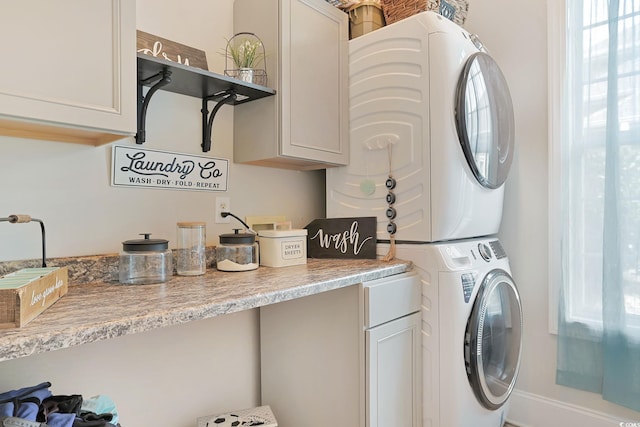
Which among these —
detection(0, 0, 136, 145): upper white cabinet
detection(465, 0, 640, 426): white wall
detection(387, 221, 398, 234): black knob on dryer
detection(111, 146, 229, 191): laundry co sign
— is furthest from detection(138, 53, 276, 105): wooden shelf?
detection(465, 0, 640, 426): white wall

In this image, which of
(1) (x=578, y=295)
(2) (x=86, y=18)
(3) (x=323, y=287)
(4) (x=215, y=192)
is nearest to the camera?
(2) (x=86, y=18)

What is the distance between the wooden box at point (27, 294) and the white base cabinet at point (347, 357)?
878 millimetres

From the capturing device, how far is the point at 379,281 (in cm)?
148

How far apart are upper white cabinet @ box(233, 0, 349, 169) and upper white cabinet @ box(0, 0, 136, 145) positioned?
2.00 feet

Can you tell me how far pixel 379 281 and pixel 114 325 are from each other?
0.94 metres

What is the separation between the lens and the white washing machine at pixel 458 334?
1.61m

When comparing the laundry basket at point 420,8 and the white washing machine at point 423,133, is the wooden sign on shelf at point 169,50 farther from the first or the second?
Answer: the laundry basket at point 420,8

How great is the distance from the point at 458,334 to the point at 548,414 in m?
1.06

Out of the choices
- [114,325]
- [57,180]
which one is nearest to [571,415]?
[114,325]

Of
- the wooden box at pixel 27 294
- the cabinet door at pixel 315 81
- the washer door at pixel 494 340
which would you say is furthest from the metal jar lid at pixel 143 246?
the washer door at pixel 494 340

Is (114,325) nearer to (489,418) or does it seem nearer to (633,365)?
(489,418)

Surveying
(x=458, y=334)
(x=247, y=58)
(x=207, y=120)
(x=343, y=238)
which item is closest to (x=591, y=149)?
A: (x=458, y=334)

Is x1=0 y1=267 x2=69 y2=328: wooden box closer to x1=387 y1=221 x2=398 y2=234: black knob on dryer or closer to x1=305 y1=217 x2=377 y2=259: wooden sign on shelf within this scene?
x1=305 y1=217 x2=377 y2=259: wooden sign on shelf

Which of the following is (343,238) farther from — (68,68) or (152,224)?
(68,68)
